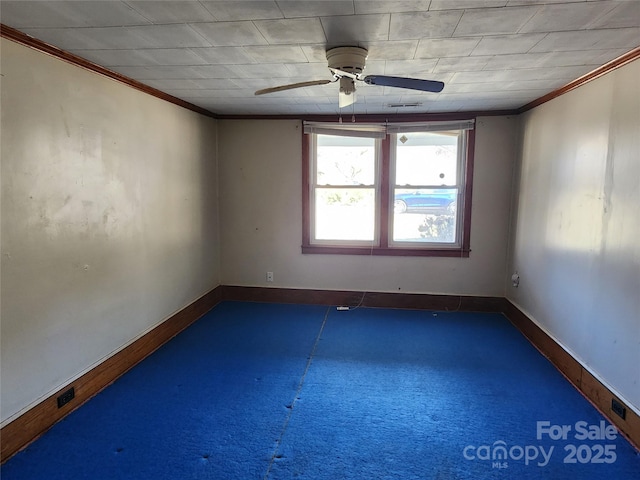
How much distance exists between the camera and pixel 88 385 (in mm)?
2652

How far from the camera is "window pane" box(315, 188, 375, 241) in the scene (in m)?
4.62

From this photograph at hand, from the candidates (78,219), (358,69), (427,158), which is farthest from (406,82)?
(427,158)

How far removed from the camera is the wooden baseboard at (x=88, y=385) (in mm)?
2108

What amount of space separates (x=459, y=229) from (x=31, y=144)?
13.2 feet

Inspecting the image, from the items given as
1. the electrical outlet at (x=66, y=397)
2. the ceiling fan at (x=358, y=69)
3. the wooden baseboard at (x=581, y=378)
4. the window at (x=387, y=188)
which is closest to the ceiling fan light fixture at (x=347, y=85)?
the ceiling fan at (x=358, y=69)

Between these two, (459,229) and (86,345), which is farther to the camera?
(459,229)

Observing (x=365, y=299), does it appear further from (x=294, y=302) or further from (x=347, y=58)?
(x=347, y=58)

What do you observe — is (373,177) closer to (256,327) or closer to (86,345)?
(256,327)

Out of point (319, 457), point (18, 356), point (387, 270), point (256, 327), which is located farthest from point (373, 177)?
point (18, 356)

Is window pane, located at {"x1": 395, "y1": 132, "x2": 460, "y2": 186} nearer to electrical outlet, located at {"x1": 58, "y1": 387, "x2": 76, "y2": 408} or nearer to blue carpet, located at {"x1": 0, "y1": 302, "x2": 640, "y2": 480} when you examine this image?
blue carpet, located at {"x1": 0, "y1": 302, "x2": 640, "y2": 480}

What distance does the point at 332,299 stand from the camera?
4.73 m

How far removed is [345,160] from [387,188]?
1.98 ft

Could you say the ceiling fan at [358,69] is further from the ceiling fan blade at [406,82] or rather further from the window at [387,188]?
the window at [387,188]

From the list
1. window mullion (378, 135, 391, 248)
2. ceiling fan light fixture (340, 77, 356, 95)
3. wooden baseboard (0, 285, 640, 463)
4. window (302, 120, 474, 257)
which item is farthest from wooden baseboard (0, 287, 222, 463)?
ceiling fan light fixture (340, 77, 356, 95)
